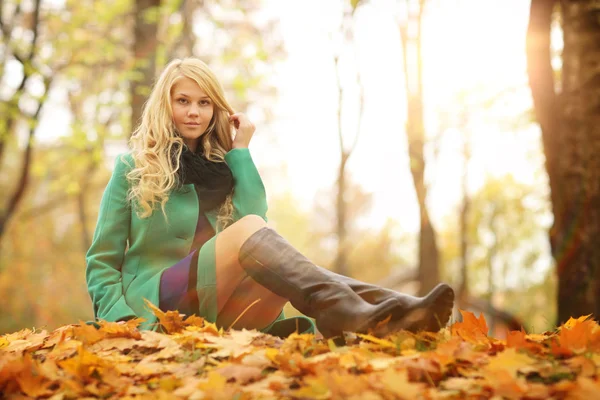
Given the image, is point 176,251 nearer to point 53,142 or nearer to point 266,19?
point 266,19

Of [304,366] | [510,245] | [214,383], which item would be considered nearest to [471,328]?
[304,366]

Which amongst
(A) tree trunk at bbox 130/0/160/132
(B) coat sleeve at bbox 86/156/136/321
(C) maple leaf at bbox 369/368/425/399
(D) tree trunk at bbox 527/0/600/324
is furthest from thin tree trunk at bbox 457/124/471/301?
(C) maple leaf at bbox 369/368/425/399

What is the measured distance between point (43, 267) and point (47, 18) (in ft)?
25.5

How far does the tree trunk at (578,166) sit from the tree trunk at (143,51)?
178 inches

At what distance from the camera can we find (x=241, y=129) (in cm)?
356

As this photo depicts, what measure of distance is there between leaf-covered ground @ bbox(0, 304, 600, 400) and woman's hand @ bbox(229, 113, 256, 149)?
1370mm

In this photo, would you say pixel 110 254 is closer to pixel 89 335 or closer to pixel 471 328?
pixel 89 335

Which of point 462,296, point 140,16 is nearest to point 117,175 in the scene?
point 140,16

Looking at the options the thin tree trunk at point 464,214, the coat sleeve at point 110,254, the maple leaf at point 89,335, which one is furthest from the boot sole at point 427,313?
the thin tree trunk at point 464,214

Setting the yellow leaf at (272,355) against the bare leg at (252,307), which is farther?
the bare leg at (252,307)

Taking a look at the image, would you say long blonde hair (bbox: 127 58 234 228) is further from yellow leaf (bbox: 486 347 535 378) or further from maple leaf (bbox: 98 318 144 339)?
yellow leaf (bbox: 486 347 535 378)

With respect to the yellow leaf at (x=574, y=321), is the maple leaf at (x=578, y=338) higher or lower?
higher

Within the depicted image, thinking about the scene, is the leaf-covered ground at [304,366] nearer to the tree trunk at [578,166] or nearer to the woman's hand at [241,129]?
the woman's hand at [241,129]

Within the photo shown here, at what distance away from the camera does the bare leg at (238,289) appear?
8.65ft
